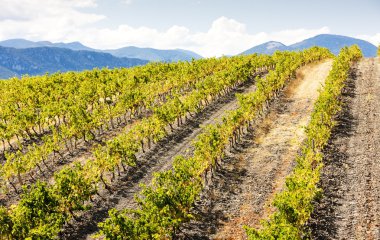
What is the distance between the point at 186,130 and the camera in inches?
1486

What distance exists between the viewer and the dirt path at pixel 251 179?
69.0ft

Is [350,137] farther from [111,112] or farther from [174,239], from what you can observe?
[111,112]

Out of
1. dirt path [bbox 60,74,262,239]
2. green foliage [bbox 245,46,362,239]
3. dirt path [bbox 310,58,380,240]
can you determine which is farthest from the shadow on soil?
A: dirt path [bbox 60,74,262,239]

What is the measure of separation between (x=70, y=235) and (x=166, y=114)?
16.8 meters

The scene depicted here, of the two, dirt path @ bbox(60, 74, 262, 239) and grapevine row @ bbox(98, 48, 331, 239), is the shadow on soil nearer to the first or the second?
grapevine row @ bbox(98, 48, 331, 239)

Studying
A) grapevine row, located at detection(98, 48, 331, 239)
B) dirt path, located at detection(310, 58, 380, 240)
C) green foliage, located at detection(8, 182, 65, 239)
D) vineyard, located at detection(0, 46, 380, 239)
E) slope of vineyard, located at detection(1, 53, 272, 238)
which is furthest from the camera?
dirt path, located at detection(310, 58, 380, 240)

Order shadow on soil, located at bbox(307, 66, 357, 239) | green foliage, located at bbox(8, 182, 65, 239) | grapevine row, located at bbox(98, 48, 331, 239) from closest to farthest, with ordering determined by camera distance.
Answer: grapevine row, located at bbox(98, 48, 331, 239) < green foliage, located at bbox(8, 182, 65, 239) < shadow on soil, located at bbox(307, 66, 357, 239)

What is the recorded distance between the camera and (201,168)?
2495 cm

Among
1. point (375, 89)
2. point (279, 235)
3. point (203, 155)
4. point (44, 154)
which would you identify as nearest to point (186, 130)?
point (203, 155)

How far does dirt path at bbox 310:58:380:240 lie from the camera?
19219 mm

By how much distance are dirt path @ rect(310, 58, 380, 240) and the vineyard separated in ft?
0.26

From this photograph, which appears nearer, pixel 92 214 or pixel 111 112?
pixel 92 214

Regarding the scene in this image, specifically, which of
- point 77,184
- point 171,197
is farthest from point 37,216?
point 171,197

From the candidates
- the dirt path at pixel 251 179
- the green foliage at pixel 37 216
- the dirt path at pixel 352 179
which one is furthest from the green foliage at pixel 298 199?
the green foliage at pixel 37 216
